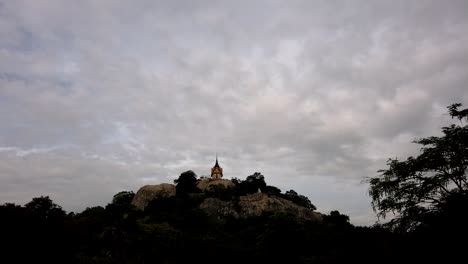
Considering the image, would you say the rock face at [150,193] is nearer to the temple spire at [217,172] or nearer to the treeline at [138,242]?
the temple spire at [217,172]

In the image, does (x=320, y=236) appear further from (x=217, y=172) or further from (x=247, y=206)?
(x=217, y=172)

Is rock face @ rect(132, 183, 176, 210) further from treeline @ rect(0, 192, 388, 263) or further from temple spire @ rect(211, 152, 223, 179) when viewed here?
treeline @ rect(0, 192, 388, 263)

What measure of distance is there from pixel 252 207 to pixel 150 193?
3583 centimetres

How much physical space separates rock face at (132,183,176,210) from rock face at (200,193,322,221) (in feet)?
64.0

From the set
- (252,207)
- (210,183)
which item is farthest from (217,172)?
(252,207)

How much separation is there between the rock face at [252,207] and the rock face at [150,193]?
19.5 m

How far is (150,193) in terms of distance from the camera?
129000 mm

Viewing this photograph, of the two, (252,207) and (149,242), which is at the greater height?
(252,207)

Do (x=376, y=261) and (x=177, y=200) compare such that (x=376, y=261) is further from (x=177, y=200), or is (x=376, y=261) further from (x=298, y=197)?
(x=298, y=197)

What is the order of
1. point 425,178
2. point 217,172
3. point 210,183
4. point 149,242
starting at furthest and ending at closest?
point 217,172 → point 210,183 → point 149,242 → point 425,178

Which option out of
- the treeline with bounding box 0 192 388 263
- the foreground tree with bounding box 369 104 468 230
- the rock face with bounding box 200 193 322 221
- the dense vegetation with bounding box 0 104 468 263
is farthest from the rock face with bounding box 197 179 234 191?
the foreground tree with bounding box 369 104 468 230

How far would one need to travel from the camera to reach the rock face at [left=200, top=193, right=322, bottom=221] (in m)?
112

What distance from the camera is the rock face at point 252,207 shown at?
11200cm

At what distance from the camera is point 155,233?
50.4 meters
